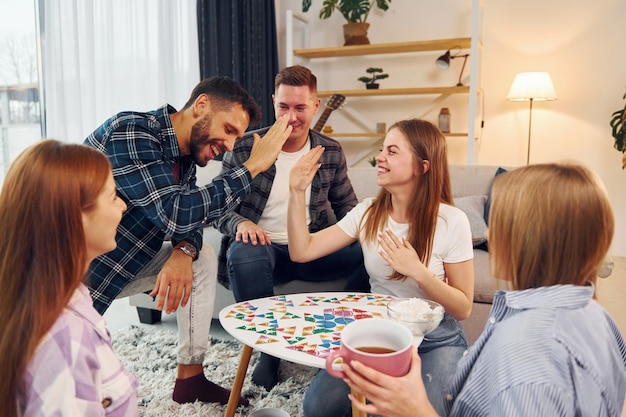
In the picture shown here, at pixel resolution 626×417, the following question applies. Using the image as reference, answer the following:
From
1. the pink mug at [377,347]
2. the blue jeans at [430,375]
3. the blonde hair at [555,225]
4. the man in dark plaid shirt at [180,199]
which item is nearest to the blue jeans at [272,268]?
the man in dark plaid shirt at [180,199]

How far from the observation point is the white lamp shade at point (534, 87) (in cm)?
390

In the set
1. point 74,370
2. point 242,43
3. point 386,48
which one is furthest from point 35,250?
point 386,48

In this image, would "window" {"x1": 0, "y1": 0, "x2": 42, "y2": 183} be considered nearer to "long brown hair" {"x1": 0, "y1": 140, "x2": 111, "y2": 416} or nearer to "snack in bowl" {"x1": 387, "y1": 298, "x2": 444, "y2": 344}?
"long brown hair" {"x1": 0, "y1": 140, "x2": 111, "y2": 416}

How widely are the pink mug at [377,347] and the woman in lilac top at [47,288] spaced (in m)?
0.38

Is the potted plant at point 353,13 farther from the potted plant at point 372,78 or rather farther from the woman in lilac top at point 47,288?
the woman in lilac top at point 47,288

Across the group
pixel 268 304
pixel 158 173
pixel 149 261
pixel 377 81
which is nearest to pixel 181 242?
pixel 149 261

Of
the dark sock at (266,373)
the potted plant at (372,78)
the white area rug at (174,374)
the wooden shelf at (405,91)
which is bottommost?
the white area rug at (174,374)

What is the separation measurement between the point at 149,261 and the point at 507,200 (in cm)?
126

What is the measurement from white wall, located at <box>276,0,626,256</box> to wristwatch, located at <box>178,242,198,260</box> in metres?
3.03

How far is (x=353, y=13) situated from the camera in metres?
4.17

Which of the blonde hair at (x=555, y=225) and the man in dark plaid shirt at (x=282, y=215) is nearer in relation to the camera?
the blonde hair at (x=555, y=225)

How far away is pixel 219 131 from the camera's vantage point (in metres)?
1.69

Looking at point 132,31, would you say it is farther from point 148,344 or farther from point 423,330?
point 423,330

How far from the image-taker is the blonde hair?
28.4 inches
